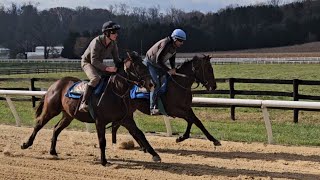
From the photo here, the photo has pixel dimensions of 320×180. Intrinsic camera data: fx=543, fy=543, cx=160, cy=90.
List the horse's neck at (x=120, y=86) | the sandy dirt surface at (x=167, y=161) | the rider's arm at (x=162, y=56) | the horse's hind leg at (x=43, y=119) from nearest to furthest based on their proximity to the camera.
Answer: the sandy dirt surface at (x=167, y=161), the horse's neck at (x=120, y=86), the horse's hind leg at (x=43, y=119), the rider's arm at (x=162, y=56)

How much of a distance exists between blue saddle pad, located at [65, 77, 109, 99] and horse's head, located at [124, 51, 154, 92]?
56 centimetres

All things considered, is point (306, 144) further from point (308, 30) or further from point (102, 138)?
point (308, 30)

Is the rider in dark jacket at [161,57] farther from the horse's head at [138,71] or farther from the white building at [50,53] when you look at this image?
the white building at [50,53]

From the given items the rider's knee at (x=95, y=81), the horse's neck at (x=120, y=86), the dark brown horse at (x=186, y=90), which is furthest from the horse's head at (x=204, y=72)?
the rider's knee at (x=95, y=81)

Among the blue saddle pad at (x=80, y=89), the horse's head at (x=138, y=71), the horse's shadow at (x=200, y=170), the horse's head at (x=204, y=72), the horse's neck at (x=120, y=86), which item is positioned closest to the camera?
the horse's shadow at (x=200, y=170)

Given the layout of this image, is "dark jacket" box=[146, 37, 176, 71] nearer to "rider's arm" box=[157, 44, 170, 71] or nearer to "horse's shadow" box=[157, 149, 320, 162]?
"rider's arm" box=[157, 44, 170, 71]

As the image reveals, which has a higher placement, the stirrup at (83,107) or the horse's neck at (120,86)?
the horse's neck at (120,86)

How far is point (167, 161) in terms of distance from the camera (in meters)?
9.22

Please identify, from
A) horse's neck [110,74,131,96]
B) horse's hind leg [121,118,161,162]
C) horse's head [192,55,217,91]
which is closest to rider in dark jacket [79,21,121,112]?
horse's neck [110,74,131,96]

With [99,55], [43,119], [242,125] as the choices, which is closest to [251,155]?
[99,55]

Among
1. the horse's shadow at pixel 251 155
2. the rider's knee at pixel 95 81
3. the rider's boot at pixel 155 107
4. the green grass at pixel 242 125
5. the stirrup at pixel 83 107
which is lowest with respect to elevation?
the green grass at pixel 242 125

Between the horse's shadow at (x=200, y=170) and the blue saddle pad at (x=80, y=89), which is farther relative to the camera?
the blue saddle pad at (x=80, y=89)

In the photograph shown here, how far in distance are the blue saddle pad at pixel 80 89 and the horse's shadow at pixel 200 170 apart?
125cm

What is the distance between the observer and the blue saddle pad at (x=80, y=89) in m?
8.96
